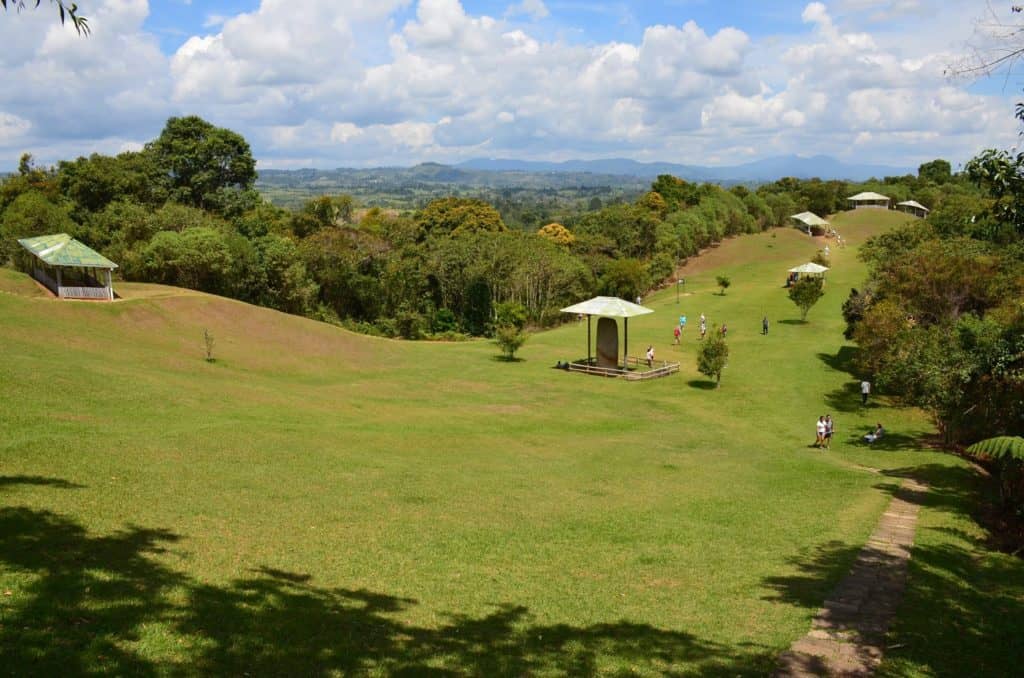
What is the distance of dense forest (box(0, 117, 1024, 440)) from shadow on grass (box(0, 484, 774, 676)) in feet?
59.5

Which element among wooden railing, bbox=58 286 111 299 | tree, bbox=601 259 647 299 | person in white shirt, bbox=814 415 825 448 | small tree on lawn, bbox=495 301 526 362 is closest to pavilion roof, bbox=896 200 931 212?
tree, bbox=601 259 647 299

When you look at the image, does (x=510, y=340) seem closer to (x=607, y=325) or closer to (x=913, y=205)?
(x=607, y=325)

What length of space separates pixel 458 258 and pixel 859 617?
2292 inches

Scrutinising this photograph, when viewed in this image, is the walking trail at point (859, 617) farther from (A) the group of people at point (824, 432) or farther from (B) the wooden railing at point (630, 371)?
(B) the wooden railing at point (630, 371)

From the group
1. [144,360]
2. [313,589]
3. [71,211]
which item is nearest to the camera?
[313,589]

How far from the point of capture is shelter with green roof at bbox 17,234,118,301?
1350 inches

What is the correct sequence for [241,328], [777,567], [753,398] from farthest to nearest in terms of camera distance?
1. [241,328]
2. [753,398]
3. [777,567]

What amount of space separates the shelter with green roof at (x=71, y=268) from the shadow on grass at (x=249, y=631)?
91.8 feet

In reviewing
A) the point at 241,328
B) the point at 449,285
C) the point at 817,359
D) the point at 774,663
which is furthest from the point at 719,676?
the point at 449,285

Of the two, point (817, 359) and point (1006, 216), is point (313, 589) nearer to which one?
point (1006, 216)

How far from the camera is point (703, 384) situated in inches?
1442

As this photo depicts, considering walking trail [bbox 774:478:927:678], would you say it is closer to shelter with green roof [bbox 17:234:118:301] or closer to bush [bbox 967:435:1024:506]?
bush [bbox 967:435:1024:506]

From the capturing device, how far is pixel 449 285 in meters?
68.0

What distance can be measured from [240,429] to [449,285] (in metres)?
48.6
